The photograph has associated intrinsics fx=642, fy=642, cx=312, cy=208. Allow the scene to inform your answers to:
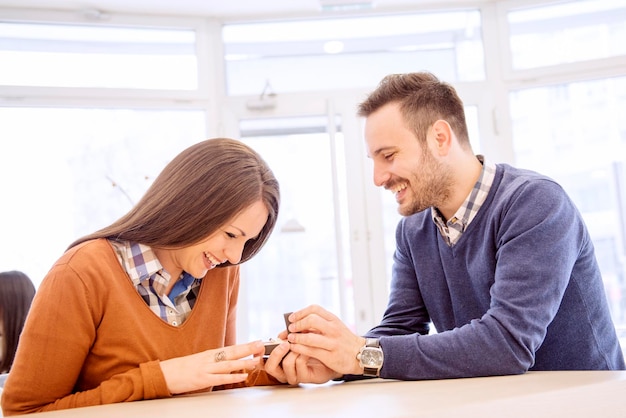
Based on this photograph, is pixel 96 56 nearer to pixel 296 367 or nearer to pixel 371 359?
pixel 296 367

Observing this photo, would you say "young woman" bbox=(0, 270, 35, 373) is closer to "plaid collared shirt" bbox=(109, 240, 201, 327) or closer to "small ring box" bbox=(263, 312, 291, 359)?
"plaid collared shirt" bbox=(109, 240, 201, 327)

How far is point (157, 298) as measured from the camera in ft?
5.23

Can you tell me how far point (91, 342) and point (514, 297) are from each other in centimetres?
94

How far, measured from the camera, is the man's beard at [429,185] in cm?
180

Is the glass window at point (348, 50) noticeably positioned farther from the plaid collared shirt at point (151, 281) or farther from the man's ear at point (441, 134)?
the plaid collared shirt at point (151, 281)

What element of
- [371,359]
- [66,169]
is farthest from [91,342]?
[66,169]

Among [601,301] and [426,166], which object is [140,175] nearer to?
[426,166]

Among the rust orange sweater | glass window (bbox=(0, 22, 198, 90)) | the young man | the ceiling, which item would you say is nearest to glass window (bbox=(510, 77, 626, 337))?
the ceiling

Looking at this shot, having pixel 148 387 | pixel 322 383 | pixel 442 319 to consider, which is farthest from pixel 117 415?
pixel 442 319

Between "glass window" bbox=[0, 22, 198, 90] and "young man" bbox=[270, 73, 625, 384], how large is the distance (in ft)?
9.96

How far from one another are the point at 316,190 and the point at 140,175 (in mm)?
1249

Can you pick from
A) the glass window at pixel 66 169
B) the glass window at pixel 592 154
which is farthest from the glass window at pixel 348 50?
the glass window at pixel 66 169

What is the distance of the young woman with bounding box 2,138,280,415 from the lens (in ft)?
4.41

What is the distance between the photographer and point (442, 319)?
1.80m
